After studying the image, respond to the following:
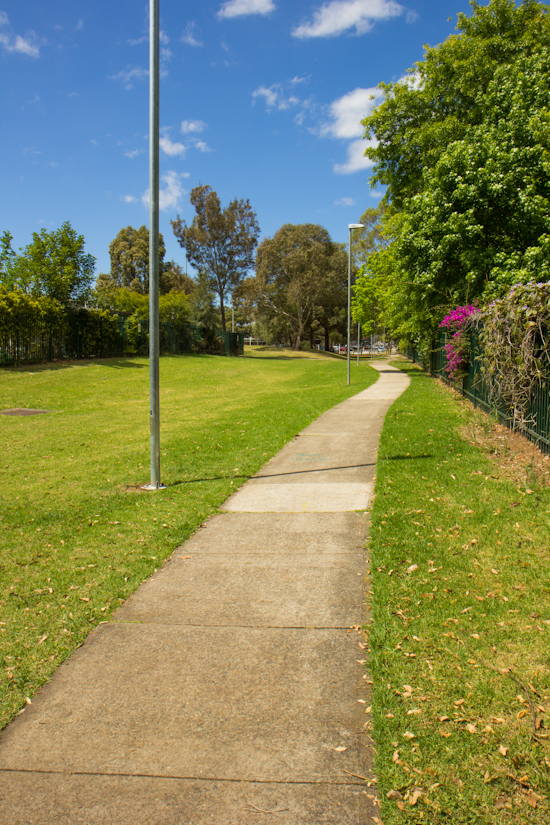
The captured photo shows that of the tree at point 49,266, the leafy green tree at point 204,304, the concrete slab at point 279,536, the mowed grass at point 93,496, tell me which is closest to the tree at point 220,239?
the leafy green tree at point 204,304

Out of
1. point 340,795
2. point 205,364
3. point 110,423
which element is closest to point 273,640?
point 340,795

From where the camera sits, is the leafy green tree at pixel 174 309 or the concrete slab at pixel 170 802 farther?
the leafy green tree at pixel 174 309

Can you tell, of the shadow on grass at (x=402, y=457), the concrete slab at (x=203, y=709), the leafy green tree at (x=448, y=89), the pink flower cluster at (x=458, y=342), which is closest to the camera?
the concrete slab at (x=203, y=709)

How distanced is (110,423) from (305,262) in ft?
167

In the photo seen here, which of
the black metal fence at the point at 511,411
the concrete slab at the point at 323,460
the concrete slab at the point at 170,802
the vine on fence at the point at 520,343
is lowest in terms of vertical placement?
the concrete slab at the point at 170,802

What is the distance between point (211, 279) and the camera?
60094mm

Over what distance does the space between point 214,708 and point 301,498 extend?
12.9ft

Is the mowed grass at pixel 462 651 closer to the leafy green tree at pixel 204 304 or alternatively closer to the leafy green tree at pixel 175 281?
the leafy green tree at pixel 204 304

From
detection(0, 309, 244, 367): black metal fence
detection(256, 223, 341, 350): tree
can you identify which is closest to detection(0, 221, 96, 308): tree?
detection(0, 309, 244, 367): black metal fence

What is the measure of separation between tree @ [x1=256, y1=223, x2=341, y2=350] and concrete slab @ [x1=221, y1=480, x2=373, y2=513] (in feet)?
181

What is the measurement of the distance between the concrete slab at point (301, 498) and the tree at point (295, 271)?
181 feet

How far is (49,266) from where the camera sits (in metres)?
27.4

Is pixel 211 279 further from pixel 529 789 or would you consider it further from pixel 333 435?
pixel 529 789

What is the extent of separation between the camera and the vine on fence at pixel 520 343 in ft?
26.2
